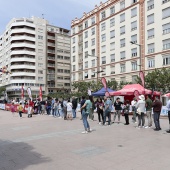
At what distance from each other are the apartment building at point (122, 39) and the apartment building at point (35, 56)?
57.8 ft

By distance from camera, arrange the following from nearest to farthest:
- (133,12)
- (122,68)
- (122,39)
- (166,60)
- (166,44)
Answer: (166,60), (166,44), (133,12), (122,68), (122,39)

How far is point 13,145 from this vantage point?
8.48 meters

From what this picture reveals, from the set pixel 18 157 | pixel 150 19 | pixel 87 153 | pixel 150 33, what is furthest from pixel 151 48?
pixel 18 157

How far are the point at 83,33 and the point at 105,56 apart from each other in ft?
35.3

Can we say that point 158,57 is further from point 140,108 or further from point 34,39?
point 34,39

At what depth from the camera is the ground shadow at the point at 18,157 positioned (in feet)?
19.5

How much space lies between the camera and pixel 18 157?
22.1 feet

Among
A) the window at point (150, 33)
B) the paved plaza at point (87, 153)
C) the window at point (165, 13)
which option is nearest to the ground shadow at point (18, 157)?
the paved plaza at point (87, 153)

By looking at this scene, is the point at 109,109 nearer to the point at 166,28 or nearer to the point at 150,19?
the point at 166,28

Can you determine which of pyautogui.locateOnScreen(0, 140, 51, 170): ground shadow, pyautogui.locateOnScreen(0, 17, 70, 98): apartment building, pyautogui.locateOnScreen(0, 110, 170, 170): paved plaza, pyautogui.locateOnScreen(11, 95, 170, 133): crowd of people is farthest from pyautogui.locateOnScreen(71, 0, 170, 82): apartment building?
pyautogui.locateOnScreen(0, 140, 51, 170): ground shadow

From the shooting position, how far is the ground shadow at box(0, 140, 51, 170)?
19.5 feet

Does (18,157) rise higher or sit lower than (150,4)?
lower

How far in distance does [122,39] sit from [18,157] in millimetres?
40084

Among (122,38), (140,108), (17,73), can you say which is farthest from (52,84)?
(140,108)
